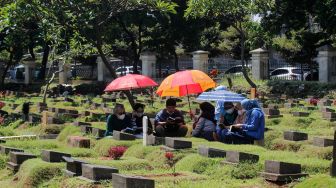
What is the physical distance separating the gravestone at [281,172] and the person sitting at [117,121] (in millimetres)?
5781

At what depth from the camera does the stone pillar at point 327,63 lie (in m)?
27.9

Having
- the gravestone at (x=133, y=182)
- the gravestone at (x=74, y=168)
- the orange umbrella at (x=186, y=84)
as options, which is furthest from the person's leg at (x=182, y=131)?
the gravestone at (x=133, y=182)

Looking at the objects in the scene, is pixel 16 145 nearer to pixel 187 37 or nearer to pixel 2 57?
pixel 187 37

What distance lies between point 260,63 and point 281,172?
24.0 meters

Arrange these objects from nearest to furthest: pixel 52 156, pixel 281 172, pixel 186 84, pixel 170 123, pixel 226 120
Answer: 1. pixel 281 172
2. pixel 52 156
3. pixel 226 120
4. pixel 170 123
5. pixel 186 84

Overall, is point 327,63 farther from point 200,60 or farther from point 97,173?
point 97,173

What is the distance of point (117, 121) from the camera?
1338 cm

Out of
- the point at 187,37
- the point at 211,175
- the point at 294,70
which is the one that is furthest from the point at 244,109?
the point at 187,37

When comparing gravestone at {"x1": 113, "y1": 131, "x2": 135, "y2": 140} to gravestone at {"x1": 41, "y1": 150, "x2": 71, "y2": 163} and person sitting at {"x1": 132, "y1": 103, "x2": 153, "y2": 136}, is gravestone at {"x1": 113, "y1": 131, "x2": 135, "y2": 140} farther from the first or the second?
gravestone at {"x1": 41, "y1": 150, "x2": 71, "y2": 163}

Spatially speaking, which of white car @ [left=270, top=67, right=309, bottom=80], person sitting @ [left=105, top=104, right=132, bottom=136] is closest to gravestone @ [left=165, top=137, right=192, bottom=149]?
person sitting @ [left=105, top=104, right=132, bottom=136]

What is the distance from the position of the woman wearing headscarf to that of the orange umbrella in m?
3.15

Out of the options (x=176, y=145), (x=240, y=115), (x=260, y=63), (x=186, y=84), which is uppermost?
(x=260, y=63)

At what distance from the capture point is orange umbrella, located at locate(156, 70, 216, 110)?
14.6m

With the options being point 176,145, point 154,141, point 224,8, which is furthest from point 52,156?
point 224,8
